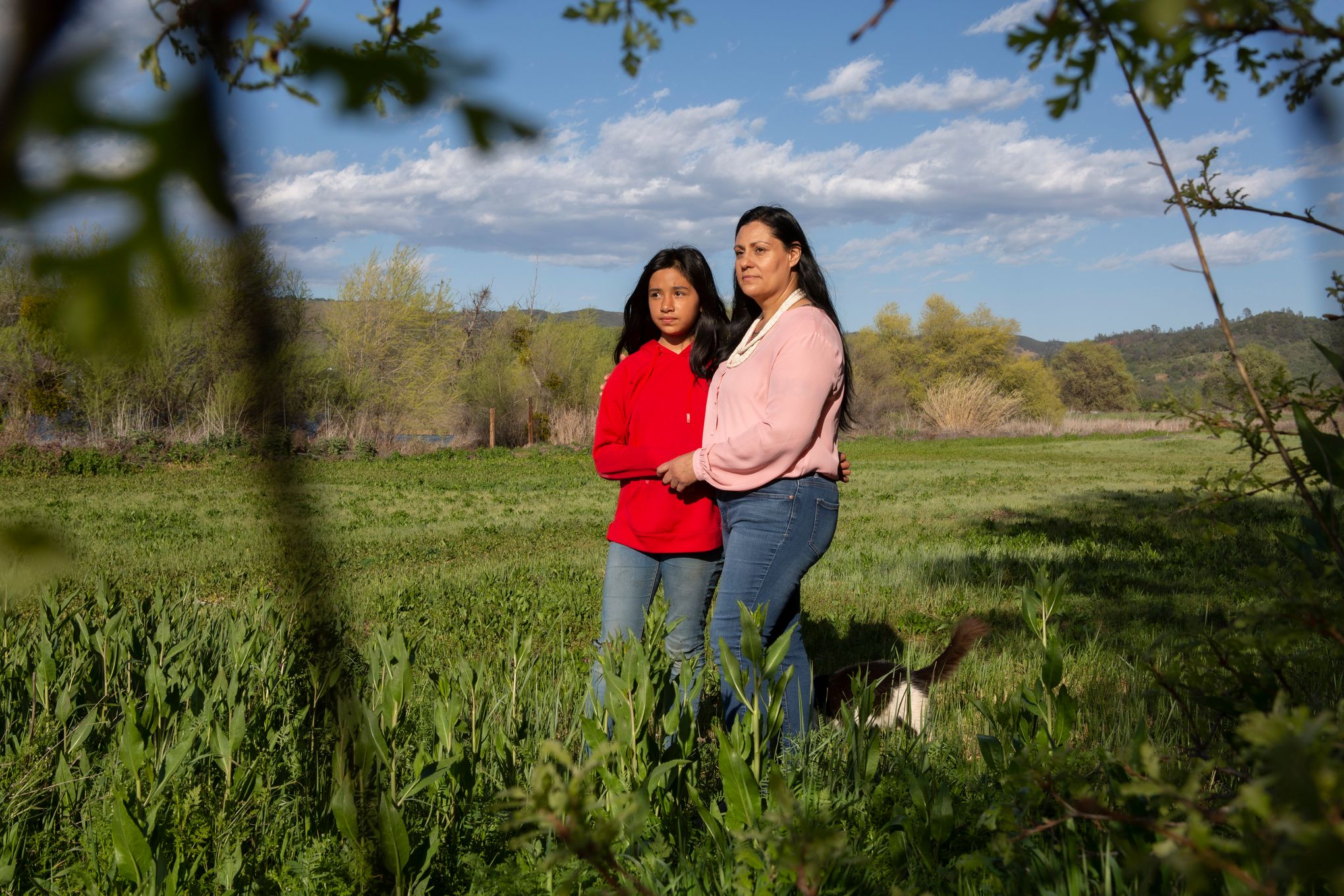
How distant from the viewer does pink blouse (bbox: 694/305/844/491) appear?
2.96 metres

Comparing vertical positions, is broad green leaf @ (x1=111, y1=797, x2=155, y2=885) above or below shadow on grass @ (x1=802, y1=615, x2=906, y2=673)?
above

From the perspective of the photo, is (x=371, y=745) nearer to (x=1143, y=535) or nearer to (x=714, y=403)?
(x=714, y=403)

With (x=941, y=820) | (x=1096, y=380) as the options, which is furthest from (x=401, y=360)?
(x=1096, y=380)

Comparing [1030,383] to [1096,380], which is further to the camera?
[1096,380]

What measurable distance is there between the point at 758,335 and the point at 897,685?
1.52m

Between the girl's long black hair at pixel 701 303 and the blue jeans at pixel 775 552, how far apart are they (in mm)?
671

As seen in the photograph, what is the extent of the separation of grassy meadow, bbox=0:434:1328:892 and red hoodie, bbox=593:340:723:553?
602 mm

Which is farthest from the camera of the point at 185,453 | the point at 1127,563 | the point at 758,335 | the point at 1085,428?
the point at 1085,428

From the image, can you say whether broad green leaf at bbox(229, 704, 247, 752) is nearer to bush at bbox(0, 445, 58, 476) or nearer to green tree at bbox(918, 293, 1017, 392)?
bush at bbox(0, 445, 58, 476)

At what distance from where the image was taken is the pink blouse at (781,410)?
9.71ft

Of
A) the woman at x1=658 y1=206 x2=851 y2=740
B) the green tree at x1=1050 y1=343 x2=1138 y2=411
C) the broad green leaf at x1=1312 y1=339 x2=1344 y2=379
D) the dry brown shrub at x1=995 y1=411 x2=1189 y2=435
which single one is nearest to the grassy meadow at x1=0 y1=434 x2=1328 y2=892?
the broad green leaf at x1=1312 y1=339 x2=1344 y2=379

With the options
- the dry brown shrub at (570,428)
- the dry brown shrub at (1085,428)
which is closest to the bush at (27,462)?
the dry brown shrub at (570,428)

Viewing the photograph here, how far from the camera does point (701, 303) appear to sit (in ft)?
11.9

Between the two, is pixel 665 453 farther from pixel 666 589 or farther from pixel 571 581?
pixel 571 581
